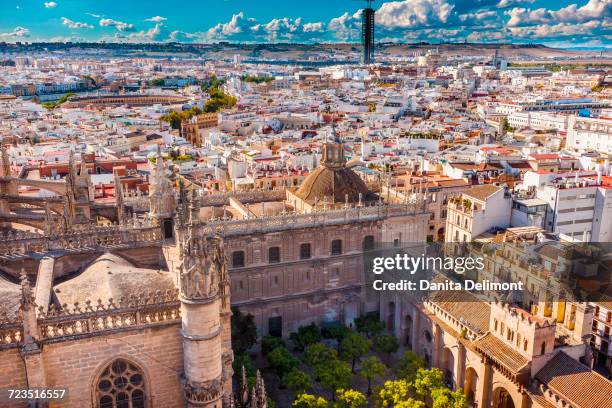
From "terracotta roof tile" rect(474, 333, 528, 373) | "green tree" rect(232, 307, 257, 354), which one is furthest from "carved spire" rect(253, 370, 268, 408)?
"green tree" rect(232, 307, 257, 354)

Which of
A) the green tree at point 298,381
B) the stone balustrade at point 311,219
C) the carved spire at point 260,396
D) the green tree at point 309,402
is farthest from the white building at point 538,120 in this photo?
the carved spire at point 260,396

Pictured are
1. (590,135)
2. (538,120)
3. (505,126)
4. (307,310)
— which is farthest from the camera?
(538,120)

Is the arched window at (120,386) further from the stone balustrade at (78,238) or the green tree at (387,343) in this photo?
the green tree at (387,343)

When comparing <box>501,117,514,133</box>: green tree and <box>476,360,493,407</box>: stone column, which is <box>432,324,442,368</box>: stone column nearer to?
<box>476,360,493,407</box>: stone column

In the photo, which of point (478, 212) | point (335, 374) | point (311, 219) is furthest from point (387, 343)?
point (478, 212)

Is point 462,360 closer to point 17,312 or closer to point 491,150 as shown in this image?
point 17,312

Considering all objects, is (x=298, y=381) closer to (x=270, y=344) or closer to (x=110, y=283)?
(x=270, y=344)
